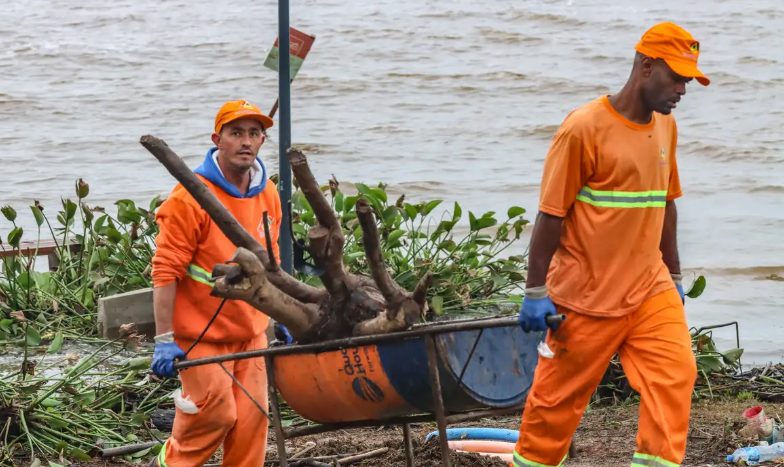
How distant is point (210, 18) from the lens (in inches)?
775

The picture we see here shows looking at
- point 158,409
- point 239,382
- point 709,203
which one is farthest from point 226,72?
point 239,382

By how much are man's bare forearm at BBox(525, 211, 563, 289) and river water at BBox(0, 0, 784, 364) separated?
4.48 meters

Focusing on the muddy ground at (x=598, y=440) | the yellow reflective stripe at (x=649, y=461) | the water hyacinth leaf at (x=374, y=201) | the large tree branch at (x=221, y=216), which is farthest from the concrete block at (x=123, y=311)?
the yellow reflective stripe at (x=649, y=461)

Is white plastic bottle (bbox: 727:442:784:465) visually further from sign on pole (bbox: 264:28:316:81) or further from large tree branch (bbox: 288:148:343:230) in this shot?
sign on pole (bbox: 264:28:316:81)

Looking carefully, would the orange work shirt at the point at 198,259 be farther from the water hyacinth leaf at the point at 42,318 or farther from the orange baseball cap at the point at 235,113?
the water hyacinth leaf at the point at 42,318

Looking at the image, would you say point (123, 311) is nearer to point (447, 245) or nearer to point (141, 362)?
point (141, 362)

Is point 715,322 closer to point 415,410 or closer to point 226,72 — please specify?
point 415,410

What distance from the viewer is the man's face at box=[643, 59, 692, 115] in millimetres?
3654

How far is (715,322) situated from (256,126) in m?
5.42

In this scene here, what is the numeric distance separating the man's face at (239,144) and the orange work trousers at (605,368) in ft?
4.28

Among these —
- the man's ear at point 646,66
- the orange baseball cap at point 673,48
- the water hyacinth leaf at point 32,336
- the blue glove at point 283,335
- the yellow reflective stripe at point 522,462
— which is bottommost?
the water hyacinth leaf at point 32,336

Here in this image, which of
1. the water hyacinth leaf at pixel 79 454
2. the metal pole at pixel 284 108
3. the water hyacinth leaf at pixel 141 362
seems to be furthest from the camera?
the metal pole at pixel 284 108

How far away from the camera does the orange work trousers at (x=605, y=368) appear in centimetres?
359

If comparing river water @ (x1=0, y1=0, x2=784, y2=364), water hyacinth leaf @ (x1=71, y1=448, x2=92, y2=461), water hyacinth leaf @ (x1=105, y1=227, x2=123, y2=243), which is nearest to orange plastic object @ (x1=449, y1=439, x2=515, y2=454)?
water hyacinth leaf @ (x1=71, y1=448, x2=92, y2=461)
